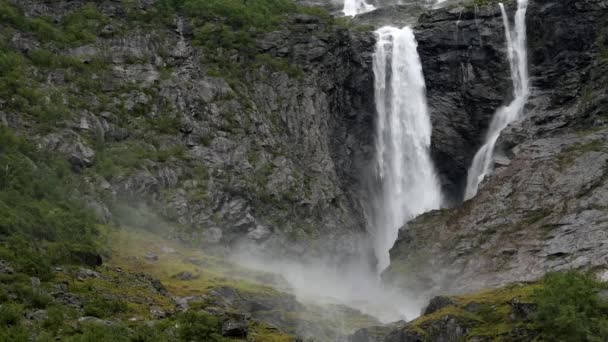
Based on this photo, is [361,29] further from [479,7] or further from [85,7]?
[85,7]

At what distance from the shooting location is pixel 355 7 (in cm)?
14488

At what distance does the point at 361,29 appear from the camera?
101812mm

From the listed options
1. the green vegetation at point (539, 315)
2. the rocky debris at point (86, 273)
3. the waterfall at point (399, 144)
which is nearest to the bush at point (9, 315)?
the rocky debris at point (86, 273)

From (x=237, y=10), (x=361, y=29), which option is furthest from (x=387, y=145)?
(x=237, y=10)

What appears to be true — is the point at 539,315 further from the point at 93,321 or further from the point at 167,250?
the point at 167,250

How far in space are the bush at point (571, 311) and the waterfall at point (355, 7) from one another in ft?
358

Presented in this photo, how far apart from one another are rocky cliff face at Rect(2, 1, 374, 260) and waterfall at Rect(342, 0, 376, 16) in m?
43.9

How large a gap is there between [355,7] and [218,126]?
71641 millimetres

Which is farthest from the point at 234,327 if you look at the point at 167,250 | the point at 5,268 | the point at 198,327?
the point at 167,250

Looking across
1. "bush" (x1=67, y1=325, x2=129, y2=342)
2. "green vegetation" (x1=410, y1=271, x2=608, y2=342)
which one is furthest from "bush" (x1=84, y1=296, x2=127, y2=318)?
"green vegetation" (x1=410, y1=271, x2=608, y2=342)

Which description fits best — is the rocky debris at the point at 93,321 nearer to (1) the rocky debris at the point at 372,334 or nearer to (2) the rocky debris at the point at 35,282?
(2) the rocky debris at the point at 35,282

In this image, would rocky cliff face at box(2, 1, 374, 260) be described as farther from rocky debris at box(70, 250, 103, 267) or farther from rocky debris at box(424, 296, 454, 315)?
rocky debris at box(424, 296, 454, 315)

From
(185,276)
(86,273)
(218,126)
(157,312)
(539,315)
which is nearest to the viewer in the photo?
(157,312)

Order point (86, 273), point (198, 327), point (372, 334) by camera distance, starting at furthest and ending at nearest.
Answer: point (372, 334) → point (86, 273) → point (198, 327)
